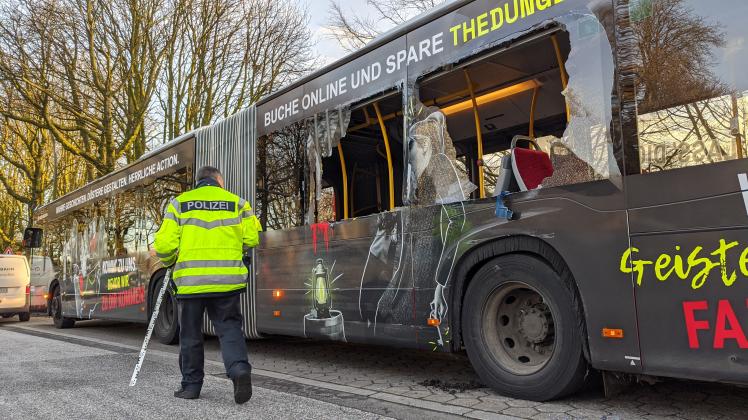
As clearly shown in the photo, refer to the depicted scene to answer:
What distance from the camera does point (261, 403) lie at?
3926mm

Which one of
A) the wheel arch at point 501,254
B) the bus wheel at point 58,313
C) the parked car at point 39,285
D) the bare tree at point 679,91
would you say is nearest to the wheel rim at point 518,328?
the wheel arch at point 501,254

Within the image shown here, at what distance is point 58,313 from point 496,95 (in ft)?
34.2

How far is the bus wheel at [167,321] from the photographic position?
784 cm

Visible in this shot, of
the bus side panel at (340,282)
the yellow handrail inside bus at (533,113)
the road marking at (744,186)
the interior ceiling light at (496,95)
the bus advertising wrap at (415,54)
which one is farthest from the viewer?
the yellow handrail inside bus at (533,113)

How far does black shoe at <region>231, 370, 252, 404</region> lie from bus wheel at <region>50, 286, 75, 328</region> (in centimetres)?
912

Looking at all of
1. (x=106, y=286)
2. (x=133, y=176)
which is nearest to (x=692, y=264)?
(x=133, y=176)

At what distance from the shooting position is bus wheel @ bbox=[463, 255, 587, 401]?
3479 millimetres

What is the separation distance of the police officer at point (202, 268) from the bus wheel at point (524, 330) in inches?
66.9

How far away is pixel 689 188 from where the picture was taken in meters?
2.97

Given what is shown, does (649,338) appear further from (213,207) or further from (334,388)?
(213,207)

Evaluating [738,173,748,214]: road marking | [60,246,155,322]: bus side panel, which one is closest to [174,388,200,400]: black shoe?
[738,173,748,214]: road marking

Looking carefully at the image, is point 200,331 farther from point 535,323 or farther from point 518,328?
point 535,323

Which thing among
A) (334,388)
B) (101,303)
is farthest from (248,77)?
(334,388)

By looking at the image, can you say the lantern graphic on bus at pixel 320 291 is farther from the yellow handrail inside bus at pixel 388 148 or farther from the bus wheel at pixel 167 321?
the bus wheel at pixel 167 321
